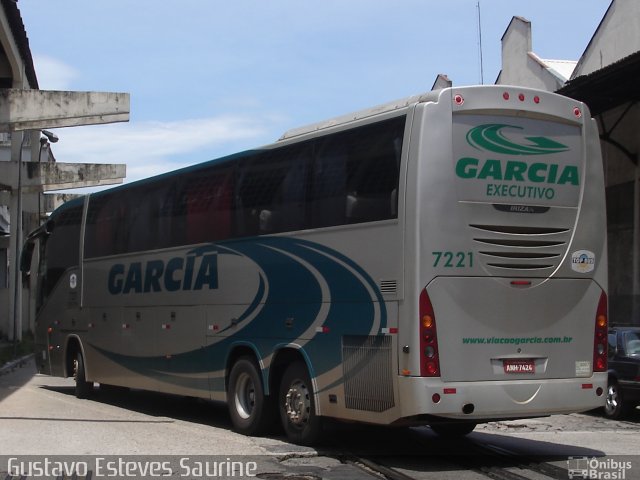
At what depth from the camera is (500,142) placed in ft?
33.6

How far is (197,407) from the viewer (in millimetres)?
17125

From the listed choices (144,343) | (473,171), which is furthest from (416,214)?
(144,343)

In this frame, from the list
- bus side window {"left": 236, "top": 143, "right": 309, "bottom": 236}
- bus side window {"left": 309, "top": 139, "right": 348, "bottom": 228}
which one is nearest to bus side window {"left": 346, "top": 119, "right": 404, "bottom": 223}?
bus side window {"left": 309, "top": 139, "right": 348, "bottom": 228}

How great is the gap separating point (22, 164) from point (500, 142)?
93.3 feet

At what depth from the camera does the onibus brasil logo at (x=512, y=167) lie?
33.1 feet

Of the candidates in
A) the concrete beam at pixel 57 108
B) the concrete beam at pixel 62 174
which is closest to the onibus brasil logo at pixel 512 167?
the concrete beam at pixel 57 108

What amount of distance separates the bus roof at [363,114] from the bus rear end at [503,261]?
0.12 metres

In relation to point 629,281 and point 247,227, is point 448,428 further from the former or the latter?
point 629,281

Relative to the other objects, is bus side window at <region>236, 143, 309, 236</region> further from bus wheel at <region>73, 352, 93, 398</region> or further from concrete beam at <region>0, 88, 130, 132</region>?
concrete beam at <region>0, 88, 130, 132</region>

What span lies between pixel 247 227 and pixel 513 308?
415 cm

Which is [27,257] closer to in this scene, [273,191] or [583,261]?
[273,191]

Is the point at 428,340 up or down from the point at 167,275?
down

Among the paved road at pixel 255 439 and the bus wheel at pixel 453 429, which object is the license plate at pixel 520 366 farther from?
the bus wheel at pixel 453 429

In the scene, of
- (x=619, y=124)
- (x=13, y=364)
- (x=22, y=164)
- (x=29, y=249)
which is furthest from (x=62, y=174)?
(x=619, y=124)
